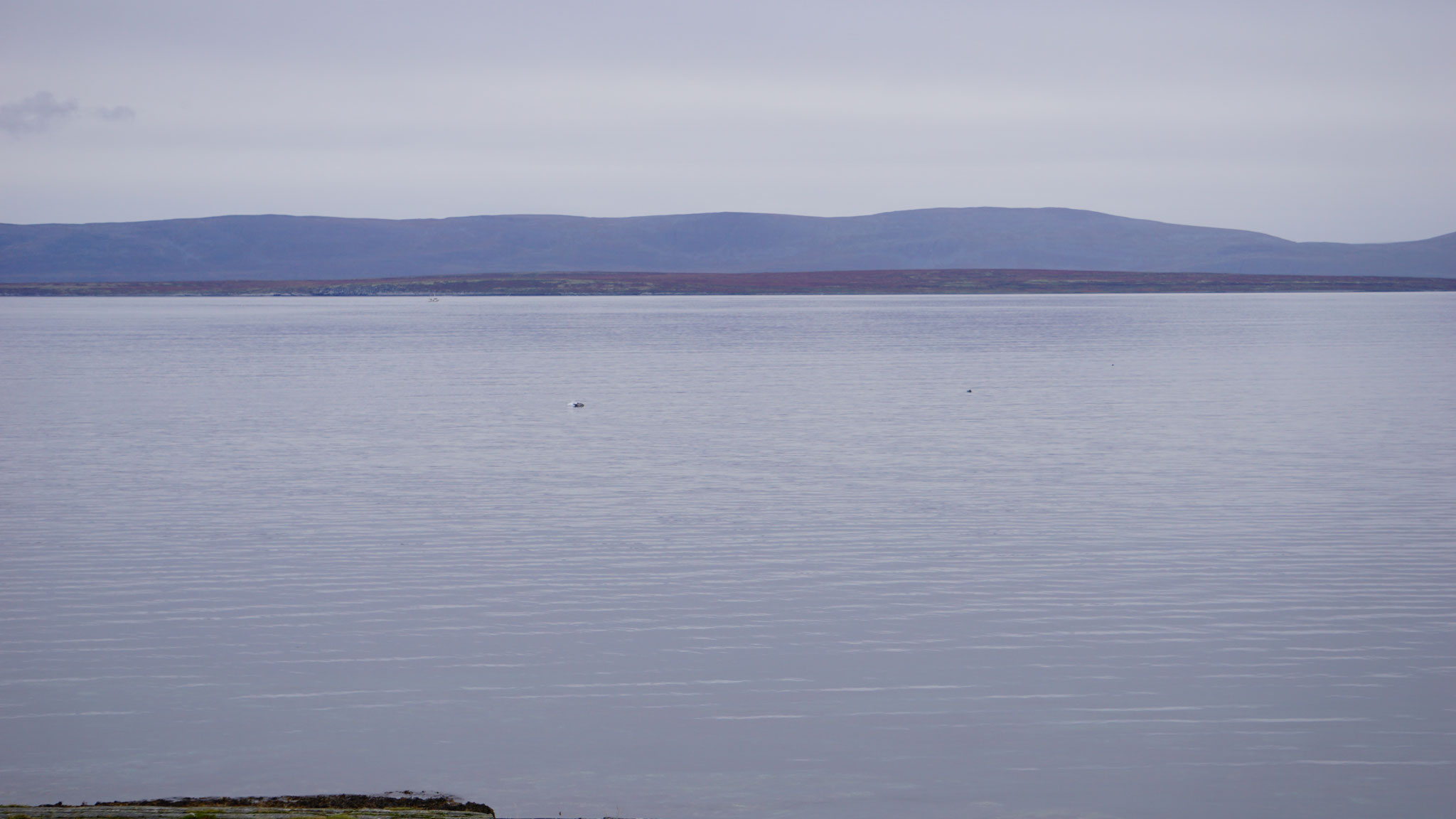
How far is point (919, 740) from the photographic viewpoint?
10328mm

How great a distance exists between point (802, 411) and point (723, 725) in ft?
76.8

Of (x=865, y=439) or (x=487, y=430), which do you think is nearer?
(x=865, y=439)

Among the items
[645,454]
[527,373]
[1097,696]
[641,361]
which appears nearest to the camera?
[1097,696]

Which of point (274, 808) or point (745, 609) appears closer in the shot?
point (274, 808)

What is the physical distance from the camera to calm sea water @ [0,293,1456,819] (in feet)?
32.1

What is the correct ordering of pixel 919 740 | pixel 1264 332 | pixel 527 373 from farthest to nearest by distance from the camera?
pixel 1264 332 → pixel 527 373 → pixel 919 740

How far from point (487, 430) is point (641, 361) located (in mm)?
25929

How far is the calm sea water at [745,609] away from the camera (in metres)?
9.79

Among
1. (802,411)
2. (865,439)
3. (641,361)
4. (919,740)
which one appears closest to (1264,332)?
(641,361)

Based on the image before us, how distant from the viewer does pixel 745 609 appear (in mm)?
14094

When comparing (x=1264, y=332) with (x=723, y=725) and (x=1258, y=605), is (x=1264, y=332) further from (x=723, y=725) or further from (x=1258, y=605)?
(x=723, y=725)

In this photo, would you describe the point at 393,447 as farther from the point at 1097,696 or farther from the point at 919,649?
the point at 1097,696

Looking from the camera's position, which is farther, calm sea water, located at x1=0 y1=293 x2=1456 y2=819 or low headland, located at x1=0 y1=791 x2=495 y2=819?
calm sea water, located at x1=0 y1=293 x2=1456 y2=819

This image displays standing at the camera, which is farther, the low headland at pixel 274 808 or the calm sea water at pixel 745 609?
the calm sea water at pixel 745 609
